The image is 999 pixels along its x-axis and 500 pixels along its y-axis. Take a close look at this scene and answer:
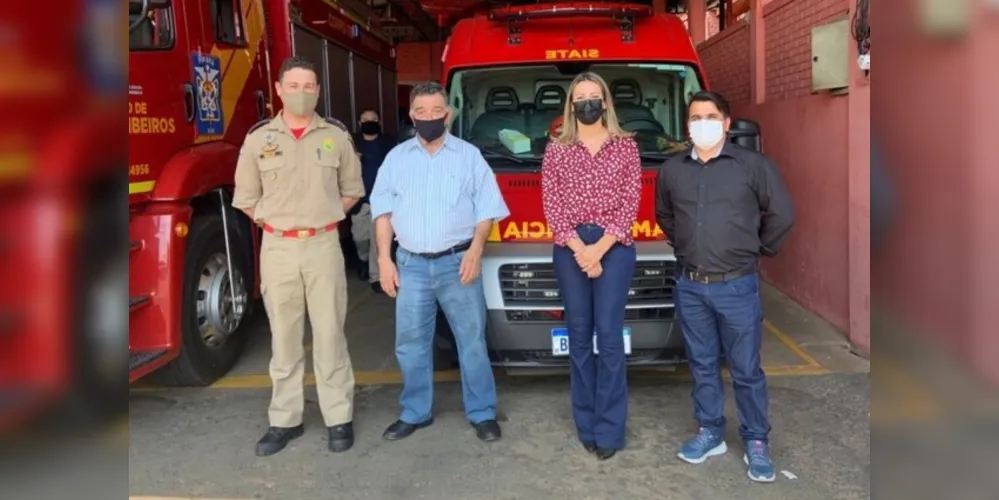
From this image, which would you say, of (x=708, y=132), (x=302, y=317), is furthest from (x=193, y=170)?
(x=708, y=132)

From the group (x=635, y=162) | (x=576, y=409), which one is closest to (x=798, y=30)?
(x=635, y=162)

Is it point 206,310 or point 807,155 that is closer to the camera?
point 206,310

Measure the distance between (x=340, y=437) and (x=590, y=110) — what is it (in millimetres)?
2005

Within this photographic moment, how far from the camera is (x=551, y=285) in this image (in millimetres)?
4234

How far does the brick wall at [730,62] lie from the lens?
8.71m

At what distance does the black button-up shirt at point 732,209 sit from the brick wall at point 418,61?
39.5 ft

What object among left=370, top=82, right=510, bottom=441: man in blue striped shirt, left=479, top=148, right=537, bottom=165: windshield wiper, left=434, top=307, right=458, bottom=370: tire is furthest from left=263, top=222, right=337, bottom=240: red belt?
left=479, top=148, right=537, bottom=165: windshield wiper

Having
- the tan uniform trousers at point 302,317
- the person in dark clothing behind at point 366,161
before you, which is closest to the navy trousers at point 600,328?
the tan uniform trousers at point 302,317

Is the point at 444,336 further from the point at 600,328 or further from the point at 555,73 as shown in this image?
the point at 555,73

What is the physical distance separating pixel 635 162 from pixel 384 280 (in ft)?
4.38

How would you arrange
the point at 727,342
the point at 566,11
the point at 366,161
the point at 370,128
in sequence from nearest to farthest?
the point at 727,342
the point at 566,11
the point at 366,161
the point at 370,128

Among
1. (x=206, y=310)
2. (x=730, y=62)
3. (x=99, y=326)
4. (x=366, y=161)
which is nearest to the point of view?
(x=99, y=326)

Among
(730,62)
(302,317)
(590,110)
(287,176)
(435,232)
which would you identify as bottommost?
(302,317)

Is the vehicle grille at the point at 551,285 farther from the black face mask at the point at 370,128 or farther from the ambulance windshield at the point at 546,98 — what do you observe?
the black face mask at the point at 370,128
